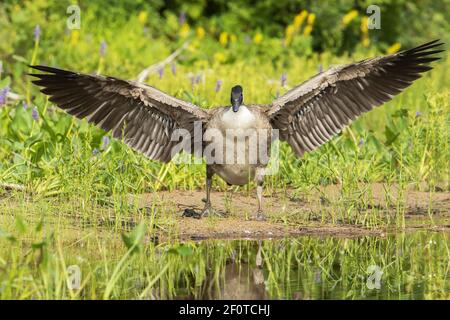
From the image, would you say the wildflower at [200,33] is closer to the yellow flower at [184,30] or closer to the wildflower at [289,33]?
the yellow flower at [184,30]

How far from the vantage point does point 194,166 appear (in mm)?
10062

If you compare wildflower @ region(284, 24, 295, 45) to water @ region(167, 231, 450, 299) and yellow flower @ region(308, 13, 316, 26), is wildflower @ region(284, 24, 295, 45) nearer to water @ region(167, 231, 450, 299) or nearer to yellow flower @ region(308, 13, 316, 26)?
yellow flower @ region(308, 13, 316, 26)

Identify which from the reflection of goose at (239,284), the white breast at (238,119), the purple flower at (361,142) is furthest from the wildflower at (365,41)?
the reflection of goose at (239,284)

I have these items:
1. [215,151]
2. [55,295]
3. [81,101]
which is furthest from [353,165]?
[55,295]

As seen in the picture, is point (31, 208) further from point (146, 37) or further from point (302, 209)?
point (146, 37)

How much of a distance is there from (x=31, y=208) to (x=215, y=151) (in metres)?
1.67

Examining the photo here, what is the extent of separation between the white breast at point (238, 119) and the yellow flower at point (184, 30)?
24.2 ft

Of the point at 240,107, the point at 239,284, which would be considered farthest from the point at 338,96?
the point at 239,284

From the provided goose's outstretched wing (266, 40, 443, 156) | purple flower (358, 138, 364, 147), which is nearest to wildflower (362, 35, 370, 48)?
purple flower (358, 138, 364, 147)

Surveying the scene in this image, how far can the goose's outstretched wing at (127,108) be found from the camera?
8.75 m

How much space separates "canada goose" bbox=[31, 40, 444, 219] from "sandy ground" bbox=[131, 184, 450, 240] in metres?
0.27

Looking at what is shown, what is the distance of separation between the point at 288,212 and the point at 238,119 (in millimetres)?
1046

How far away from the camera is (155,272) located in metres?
6.61

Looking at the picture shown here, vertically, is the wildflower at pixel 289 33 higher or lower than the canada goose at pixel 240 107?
higher
